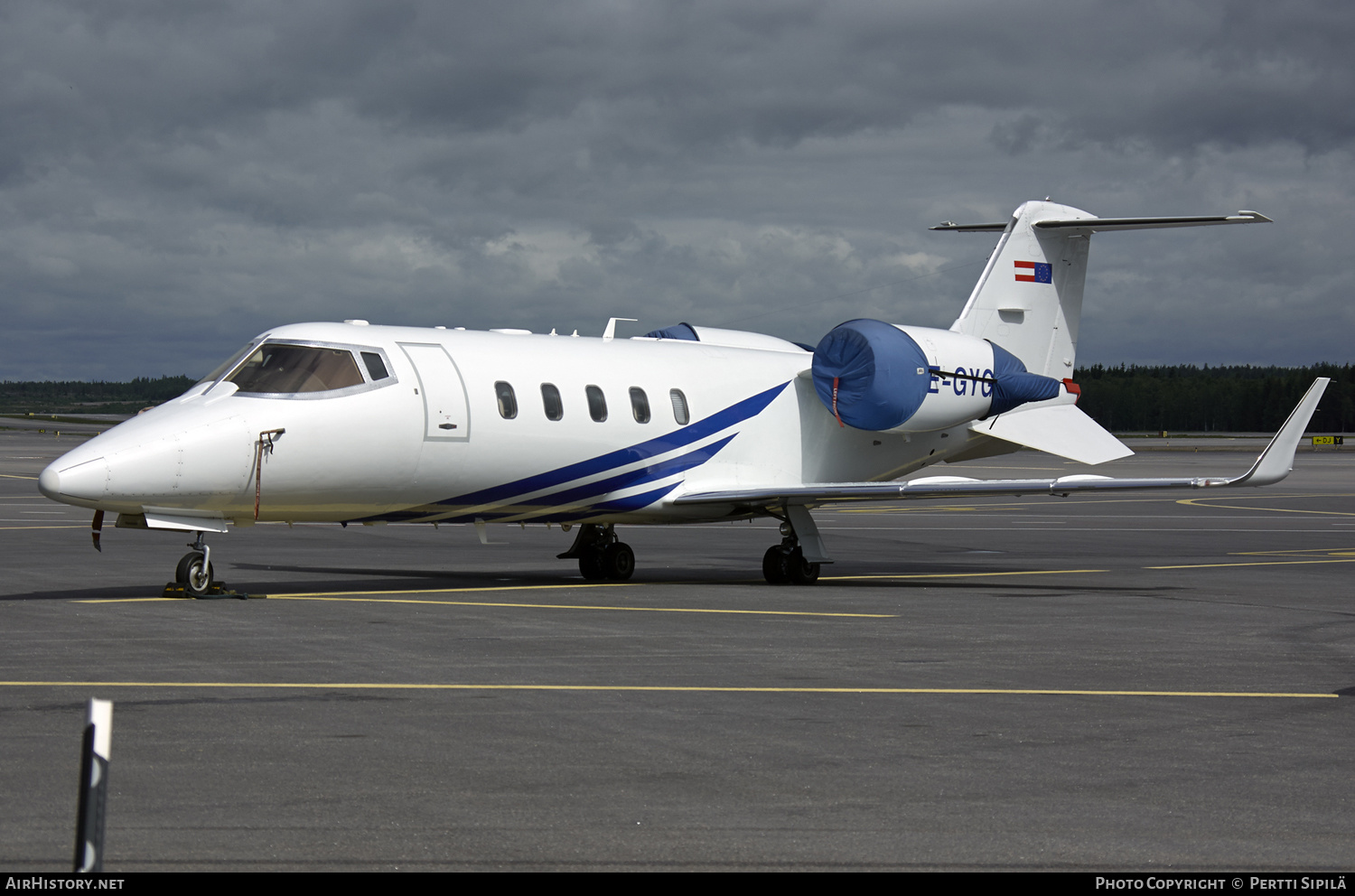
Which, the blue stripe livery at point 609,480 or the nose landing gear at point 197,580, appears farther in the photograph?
the blue stripe livery at point 609,480

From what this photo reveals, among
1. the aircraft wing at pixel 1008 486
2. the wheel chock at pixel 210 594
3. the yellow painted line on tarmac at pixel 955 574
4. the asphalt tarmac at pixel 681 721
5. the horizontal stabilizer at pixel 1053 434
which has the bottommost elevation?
the asphalt tarmac at pixel 681 721

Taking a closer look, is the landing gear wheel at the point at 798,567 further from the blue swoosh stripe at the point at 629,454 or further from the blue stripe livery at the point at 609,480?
the blue swoosh stripe at the point at 629,454

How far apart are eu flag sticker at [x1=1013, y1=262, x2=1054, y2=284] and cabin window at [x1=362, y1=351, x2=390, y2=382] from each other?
12583 mm

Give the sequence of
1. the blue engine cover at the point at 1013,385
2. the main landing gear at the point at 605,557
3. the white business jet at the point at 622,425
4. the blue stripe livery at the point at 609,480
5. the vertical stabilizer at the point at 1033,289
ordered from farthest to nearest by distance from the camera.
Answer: the vertical stabilizer at the point at 1033,289, the blue engine cover at the point at 1013,385, the main landing gear at the point at 605,557, the blue stripe livery at the point at 609,480, the white business jet at the point at 622,425

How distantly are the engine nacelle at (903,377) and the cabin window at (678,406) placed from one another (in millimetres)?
2665

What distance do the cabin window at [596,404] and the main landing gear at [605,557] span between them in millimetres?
2137

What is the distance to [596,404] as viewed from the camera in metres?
21.1

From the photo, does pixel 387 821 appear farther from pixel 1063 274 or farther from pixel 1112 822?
pixel 1063 274

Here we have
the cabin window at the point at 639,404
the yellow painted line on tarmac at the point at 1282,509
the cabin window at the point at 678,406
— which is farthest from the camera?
the yellow painted line on tarmac at the point at 1282,509

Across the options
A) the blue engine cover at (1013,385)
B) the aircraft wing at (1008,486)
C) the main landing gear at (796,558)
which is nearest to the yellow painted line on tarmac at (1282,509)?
the blue engine cover at (1013,385)

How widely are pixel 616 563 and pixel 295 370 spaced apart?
6402 millimetres

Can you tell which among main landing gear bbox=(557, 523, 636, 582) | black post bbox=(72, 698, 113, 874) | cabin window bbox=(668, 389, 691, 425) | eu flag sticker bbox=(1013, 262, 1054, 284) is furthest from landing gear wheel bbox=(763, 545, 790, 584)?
black post bbox=(72, 698, 113, 874)

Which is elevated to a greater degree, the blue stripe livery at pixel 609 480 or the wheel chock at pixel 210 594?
the blue stripe livery at pixel 609 480

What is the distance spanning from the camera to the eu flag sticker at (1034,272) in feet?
86.1
